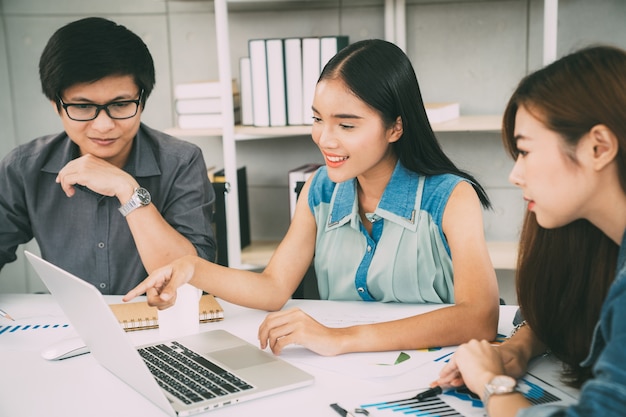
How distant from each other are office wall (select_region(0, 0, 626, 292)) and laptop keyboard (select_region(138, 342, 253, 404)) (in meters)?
1.76

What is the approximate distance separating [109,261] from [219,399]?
0.92m

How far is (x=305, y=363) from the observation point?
3.99ft

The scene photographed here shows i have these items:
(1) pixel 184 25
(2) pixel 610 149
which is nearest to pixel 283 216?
(1) pixel 184 25

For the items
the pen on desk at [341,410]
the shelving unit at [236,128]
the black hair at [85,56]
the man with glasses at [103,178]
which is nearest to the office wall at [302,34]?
the shelving unit at [236,128]

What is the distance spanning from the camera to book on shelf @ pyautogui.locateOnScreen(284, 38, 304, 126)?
2537 millimetres

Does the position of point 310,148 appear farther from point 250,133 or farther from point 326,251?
point 326,251

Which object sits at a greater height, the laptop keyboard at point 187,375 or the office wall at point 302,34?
the office wall at point 302,34

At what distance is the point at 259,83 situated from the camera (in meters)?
2.58

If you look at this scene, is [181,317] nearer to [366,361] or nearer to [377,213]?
[366,361]

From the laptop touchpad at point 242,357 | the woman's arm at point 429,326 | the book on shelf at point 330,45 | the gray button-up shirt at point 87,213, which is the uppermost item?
the book on shelf at point 330,45

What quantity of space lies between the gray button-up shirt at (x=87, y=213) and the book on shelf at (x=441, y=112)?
0.94 m

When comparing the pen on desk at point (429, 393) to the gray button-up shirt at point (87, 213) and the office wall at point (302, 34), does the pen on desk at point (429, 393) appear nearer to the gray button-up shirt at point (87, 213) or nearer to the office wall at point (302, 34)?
the gray button-up shirt at point (87, 213)

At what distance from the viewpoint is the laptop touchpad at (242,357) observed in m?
1.19

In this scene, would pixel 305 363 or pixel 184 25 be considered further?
pixel 184 25
